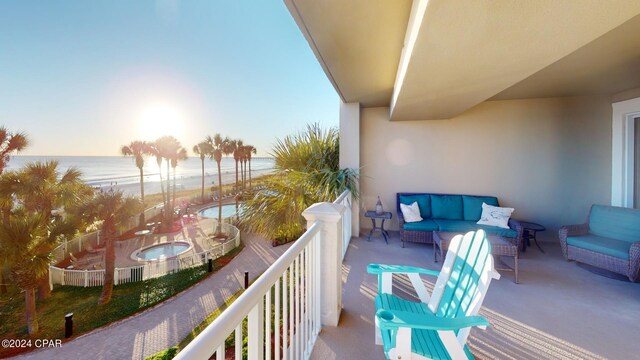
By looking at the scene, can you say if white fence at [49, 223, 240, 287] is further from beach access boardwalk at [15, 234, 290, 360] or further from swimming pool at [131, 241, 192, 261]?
beach access boardwalk at [15, 234, 290, 360]

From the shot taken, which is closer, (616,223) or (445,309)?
(445,309)

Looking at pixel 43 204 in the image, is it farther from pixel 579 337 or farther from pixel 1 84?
pixel 579 337

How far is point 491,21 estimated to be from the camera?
145 cm

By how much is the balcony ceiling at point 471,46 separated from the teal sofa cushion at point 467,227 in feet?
6.33

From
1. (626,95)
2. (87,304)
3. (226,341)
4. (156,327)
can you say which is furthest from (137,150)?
(626,95)

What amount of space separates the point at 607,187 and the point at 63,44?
2603cm

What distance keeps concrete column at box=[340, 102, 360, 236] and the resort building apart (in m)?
0.03

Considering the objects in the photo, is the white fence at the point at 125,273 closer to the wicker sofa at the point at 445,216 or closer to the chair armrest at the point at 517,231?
the wicker sofa at the point at 445,216

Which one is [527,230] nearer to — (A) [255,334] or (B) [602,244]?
(B) [602,244]

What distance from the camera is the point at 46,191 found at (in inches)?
340

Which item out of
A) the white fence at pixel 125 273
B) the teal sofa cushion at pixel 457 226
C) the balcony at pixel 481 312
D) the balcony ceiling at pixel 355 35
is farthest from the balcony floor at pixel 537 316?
the white fence at pixel 125 273

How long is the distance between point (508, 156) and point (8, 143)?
15393mm

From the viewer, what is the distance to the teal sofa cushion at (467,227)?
3352 mm

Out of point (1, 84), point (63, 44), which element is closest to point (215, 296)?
point (63, 44)
